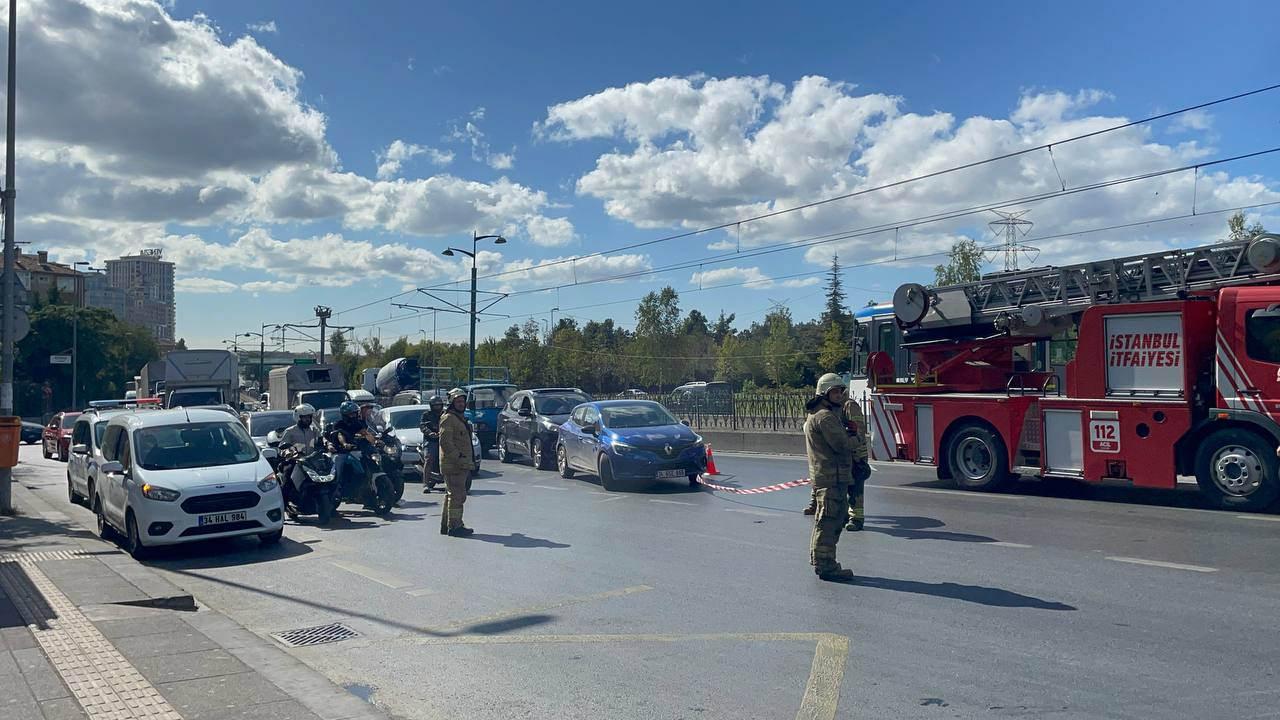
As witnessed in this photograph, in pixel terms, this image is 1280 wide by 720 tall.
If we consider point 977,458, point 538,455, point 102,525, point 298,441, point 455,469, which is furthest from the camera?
point 538,455

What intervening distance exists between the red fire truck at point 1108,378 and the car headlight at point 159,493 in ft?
35.2

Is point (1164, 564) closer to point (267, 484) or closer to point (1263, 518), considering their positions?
point (1263, 518)

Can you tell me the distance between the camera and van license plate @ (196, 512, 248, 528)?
1081 cm

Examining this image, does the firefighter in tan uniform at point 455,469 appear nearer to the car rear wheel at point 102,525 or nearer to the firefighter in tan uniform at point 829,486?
the car rear wheel at point 102,525

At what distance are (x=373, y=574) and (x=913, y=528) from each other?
6078 mm

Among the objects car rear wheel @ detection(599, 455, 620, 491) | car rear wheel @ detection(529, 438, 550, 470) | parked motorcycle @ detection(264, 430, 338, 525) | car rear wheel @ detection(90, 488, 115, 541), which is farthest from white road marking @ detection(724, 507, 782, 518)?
car rear wheel @ detection(529, 438, 550, 470)

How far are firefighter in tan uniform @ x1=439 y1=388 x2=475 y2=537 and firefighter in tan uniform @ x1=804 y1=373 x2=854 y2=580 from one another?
4.89 meters

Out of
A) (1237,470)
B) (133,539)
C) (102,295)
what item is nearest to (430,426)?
(133,539)

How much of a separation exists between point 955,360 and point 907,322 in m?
1.07

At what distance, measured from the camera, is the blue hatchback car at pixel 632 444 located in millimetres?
16016

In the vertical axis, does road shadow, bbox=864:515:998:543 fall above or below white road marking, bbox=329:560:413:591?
above

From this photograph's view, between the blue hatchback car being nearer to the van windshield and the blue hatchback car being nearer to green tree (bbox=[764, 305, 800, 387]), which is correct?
the van windshield

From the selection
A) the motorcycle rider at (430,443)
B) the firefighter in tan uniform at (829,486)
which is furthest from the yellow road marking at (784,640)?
the motorcycle rider at (430,443)

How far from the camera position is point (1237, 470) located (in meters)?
12.0
